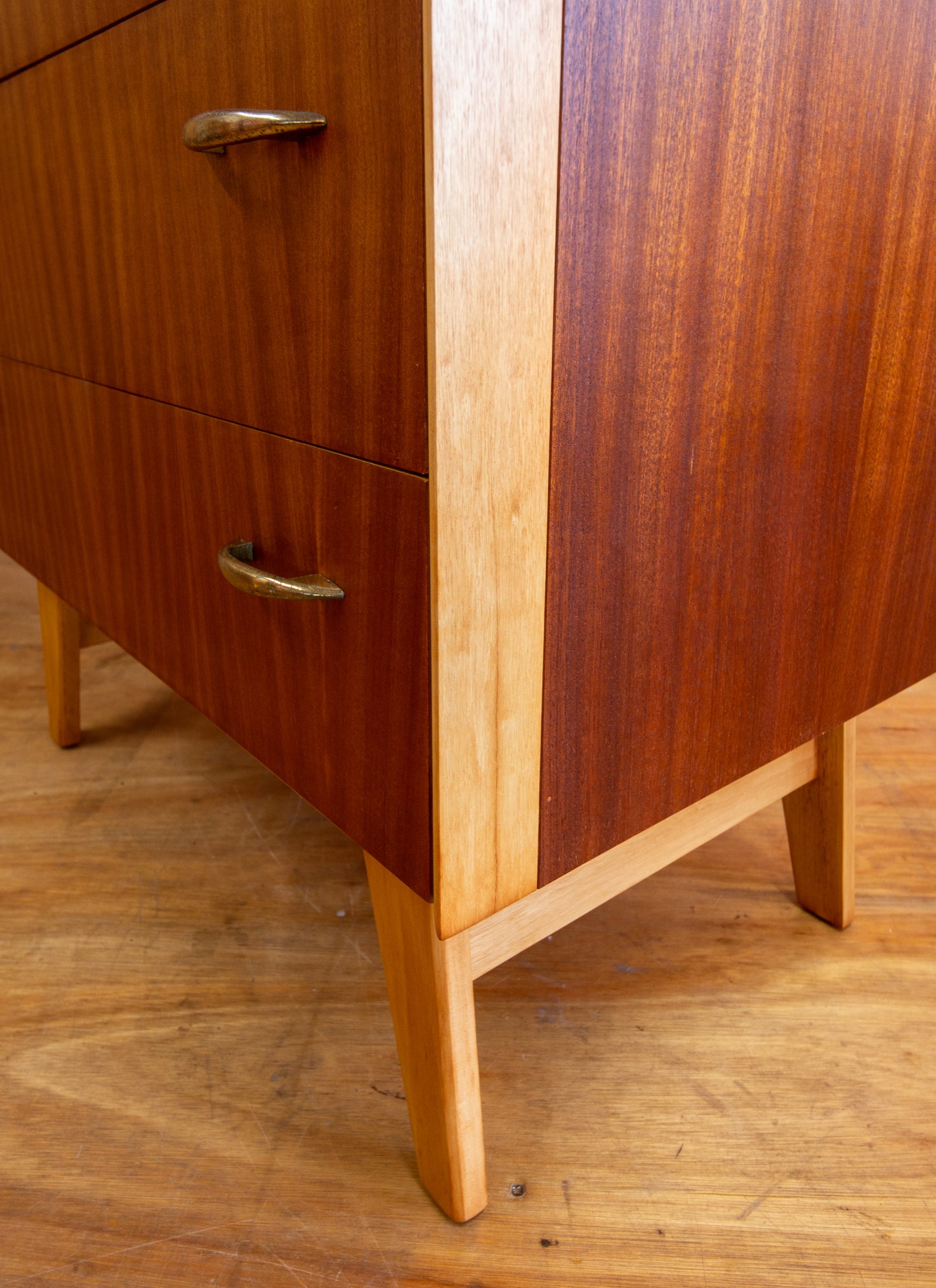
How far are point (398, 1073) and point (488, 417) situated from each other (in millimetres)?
468

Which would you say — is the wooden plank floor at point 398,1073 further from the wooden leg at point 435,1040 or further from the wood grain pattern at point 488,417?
the wood grain pattern at point 488,417

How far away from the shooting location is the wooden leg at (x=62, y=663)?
39.5 inches

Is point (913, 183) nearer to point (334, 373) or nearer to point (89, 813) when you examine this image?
point (334, 373)

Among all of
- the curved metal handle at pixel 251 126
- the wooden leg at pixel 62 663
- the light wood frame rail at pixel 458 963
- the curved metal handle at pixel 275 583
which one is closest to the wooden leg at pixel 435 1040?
the light wood frame rail at pixel 458 963

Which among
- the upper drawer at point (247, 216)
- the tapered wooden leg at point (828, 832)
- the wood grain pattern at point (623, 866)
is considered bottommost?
the tapered wooden leg at point (828, 832)

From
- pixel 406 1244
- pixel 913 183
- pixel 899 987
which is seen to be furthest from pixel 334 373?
Answer: pixel 899 987

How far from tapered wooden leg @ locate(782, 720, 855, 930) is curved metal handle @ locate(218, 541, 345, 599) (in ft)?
1.46

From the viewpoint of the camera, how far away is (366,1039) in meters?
0.67

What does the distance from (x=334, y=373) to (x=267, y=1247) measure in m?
0.45

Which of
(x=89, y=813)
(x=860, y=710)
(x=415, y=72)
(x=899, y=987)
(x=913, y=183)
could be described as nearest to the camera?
(x=415, y=72)

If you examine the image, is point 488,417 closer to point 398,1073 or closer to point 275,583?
point 275,583

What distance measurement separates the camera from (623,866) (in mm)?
599

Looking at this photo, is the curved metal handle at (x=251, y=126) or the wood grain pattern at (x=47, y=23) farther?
the wood grain pattern at (x=47, y=23)

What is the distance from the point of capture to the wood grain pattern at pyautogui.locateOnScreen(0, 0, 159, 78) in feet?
1.63
